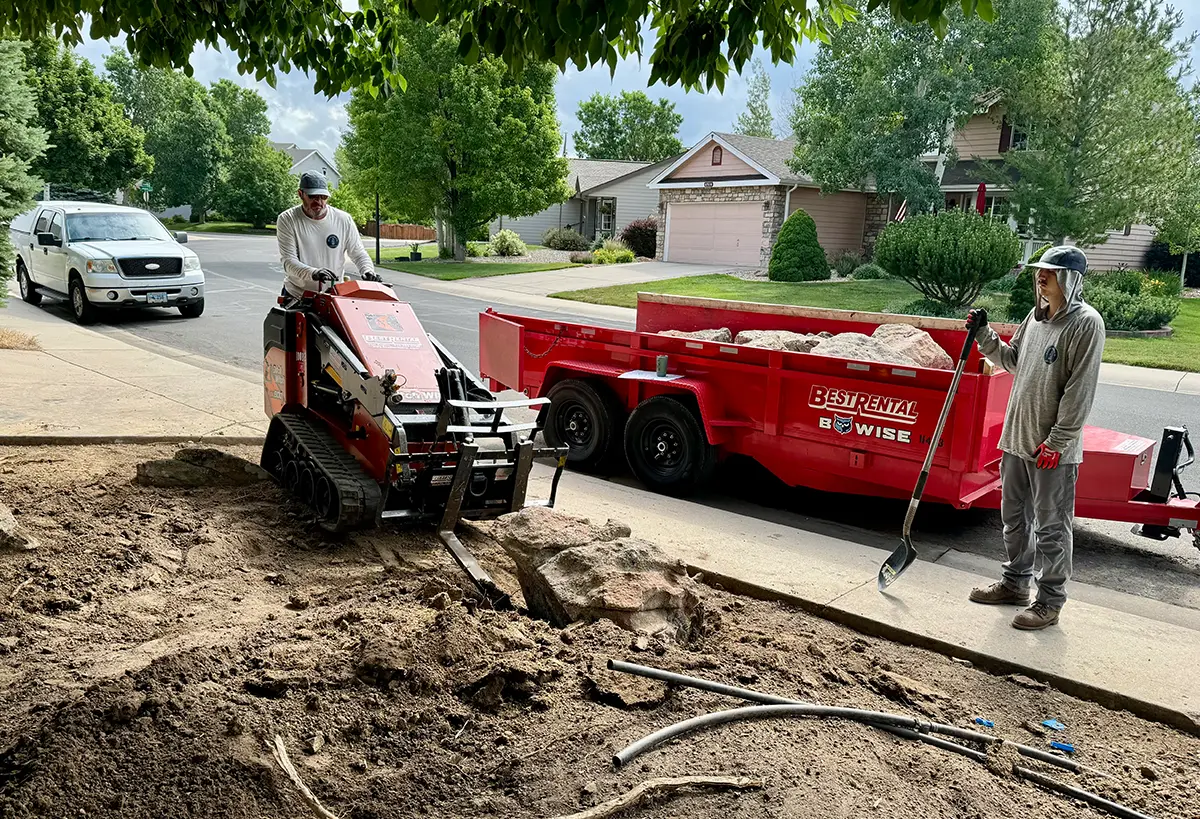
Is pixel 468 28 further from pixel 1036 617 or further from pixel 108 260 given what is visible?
pixel 108 260

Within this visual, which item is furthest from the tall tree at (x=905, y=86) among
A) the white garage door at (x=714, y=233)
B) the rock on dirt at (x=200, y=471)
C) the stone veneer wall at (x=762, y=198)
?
the rock on dirt at (x=200, y=471)

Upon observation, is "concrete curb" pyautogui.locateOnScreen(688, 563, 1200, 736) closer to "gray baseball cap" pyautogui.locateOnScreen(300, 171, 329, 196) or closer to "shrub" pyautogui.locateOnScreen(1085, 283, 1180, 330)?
"gray baseball cap" pyautogui.locateOnScreen(300, 171, 329, 196)

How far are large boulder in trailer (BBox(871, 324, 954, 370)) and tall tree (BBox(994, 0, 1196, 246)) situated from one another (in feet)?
57.5

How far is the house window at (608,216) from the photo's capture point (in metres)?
48.6

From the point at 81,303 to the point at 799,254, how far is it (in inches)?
784

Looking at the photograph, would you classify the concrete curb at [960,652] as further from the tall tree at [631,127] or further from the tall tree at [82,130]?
the tall tree at [631,127]

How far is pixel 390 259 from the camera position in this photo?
40469mm

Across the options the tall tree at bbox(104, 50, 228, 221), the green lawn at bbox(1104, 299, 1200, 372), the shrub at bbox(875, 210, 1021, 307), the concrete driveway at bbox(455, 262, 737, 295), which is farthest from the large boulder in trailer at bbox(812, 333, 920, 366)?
the tall tree at bbox(104, 50, 228, 221)

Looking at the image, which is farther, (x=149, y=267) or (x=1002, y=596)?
(x=149, y=267)

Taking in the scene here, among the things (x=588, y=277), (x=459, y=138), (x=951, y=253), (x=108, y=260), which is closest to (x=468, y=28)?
(x=108, y=260)

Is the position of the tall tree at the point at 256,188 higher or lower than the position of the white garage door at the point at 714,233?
higher

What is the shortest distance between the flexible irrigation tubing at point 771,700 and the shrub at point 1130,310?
1890 centimetres

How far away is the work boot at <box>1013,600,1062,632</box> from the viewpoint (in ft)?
16.1

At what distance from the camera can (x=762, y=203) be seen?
35219 mm
